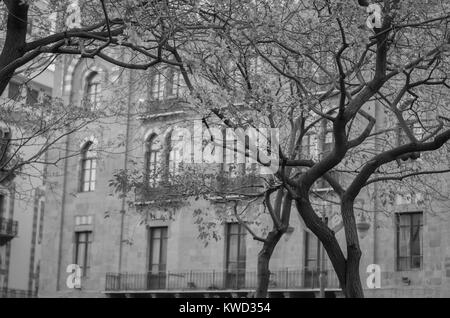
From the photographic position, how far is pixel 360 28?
50.5ft

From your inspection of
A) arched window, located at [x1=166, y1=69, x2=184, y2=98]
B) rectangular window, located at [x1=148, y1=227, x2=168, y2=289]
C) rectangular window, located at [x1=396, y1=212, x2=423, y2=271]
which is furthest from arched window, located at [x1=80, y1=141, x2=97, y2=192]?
rectangular window, located at [x1=396, y1=212, x2=423, y2=271]

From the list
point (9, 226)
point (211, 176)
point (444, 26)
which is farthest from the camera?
point (9, 226)

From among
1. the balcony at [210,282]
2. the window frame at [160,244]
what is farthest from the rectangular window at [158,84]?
the balcony at [210,282]

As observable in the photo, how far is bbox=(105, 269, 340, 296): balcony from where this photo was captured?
3472 centimetres

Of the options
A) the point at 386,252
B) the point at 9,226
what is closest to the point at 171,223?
the point at 386,252

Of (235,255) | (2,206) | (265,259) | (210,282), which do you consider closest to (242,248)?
(235,255)

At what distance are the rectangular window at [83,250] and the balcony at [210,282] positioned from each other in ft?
6.07

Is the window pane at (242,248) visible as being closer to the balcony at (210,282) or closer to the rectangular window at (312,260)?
the balcony at (210,282)

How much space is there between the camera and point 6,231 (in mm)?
47812

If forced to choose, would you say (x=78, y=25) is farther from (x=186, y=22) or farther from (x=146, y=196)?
(x=146, y=196)

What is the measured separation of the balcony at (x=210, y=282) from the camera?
34716mm

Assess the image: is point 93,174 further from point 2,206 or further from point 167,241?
point 2,206

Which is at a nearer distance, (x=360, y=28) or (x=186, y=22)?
(x=360, y=28)

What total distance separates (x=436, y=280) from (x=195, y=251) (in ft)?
33.1
